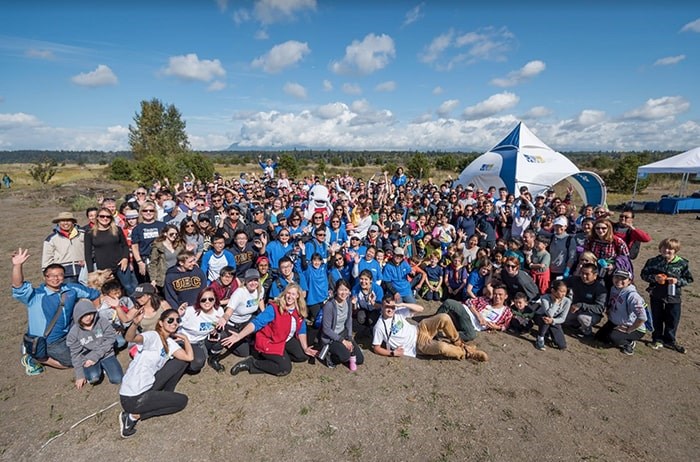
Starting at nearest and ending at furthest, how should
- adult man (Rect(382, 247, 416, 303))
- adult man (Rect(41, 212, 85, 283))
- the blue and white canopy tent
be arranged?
adult man (Rect(41, 212, 85, 283)) → adult man (Rect(382, 247, 416, 303)) → the blue and white canopy tent

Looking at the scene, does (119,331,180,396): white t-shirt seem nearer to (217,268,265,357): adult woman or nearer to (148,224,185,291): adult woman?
(217,268,265,357): adult woman

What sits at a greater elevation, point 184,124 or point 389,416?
point 184,124

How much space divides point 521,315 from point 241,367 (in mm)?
4726

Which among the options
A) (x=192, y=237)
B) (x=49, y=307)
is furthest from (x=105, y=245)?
(x=49, y=307)

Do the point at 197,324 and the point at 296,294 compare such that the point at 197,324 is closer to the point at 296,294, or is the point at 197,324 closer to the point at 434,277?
the point at 296,294

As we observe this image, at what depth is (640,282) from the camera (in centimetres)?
812

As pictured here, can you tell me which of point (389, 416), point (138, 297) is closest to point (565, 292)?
point (389, 416)

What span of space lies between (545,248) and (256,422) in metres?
5.80

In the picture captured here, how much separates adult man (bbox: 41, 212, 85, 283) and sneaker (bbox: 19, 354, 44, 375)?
44.5 inches

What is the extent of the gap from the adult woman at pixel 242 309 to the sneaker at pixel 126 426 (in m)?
1.49

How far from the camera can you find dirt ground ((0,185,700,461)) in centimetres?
349

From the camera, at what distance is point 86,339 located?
4176mm

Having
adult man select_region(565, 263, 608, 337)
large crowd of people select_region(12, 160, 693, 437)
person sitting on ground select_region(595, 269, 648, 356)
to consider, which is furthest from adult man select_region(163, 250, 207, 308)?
person sitting on ground select_region(595, 269, 648, 356)

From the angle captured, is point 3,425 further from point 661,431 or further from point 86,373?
point 661,431
